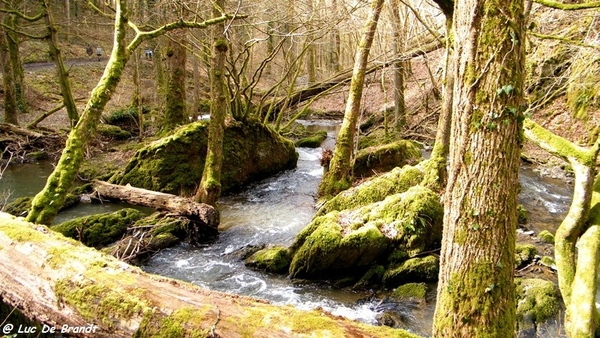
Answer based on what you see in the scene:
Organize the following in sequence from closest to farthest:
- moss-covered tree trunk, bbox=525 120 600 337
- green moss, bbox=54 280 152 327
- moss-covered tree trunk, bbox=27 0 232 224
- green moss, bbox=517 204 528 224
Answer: green moss, bbox=54 280 152 327, moss-covered tree trunk, bbox=525 120 600 337, moss-covered tree trunk, bbox=27 0 232 224, green moss, bbox=517 204 528 224

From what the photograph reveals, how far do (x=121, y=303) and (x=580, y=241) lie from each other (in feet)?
13.5

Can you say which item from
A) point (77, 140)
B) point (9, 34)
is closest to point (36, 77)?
point (9, 34)

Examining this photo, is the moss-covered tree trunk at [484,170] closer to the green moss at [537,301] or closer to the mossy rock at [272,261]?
the green moss at [537,301]

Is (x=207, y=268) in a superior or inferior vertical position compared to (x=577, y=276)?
inferior

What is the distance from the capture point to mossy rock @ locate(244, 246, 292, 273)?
695 centimetres

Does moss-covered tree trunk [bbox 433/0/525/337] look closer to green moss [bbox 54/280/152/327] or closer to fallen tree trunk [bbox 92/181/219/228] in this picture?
green moss [bbox 54/280/152/327]

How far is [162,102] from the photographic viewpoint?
1953cm

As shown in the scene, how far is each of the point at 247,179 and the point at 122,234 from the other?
4.55m

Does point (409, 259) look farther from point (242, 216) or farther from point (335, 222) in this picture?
point (242, 216)

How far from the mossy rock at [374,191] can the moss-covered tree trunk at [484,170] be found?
17.3ft

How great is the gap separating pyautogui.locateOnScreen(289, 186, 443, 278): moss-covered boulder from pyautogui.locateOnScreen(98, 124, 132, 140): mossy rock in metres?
13.2

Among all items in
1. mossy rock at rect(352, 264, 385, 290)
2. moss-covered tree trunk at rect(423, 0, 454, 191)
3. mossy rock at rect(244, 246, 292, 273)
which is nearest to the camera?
mossy rock at rect(352, 264, 385, 290)

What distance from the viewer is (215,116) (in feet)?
27.0

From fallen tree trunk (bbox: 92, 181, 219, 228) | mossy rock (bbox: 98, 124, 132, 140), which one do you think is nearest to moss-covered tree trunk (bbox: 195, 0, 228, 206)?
fallen tree trunk (bbox: 92, 181, 219, 228)
